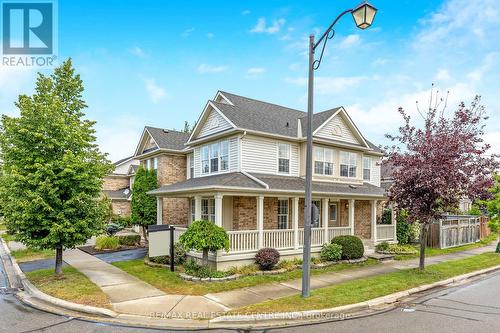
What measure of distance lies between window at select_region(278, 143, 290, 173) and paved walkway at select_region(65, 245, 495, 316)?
605 centimetres

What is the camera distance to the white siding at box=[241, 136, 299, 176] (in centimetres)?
1631

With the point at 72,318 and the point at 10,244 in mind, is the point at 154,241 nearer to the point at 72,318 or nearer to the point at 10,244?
the point at 72,318

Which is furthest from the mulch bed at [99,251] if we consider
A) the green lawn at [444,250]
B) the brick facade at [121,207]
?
the green lawn at [444,250]

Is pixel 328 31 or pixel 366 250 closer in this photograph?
pixel 328 31

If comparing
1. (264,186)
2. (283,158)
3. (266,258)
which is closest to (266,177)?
(283,158)

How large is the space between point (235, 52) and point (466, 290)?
52.5 ft

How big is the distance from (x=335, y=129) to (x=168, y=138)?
38.9 ft

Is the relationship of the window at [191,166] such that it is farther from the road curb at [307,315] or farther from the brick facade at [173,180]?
the road curb at [307,315]

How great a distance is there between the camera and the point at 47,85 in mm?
12672

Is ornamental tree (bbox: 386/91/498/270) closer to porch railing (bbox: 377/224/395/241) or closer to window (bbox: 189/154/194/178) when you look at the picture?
porch railing (bbox: 377/224/395/241)

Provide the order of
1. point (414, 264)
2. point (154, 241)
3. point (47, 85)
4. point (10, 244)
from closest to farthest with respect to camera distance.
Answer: point (47, 85)
point (154, 241)
point (414, 264)
point (10, 244)

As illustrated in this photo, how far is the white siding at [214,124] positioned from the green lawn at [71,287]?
364 inches

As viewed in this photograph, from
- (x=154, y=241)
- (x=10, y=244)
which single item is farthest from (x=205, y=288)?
(x=10, y=244)

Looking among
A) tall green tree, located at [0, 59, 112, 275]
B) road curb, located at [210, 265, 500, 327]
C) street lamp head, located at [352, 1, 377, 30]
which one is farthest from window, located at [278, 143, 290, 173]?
street lamp head, located at [352, 1, 377, 30]
